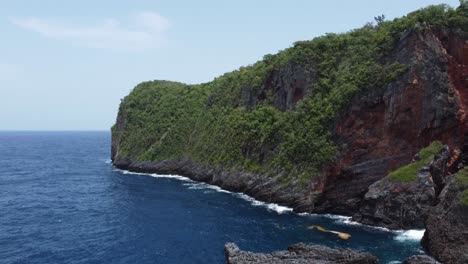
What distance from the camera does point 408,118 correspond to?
6556 centimetres

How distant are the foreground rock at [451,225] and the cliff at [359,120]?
5.78 metres

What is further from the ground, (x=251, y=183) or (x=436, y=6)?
(x=436, y=6)

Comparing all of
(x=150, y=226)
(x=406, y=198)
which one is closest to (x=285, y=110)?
(x=406, y=198)

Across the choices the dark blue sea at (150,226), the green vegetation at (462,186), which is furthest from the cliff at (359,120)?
the green vegetation at (462,186)

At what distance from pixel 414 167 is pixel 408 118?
31.5 feet

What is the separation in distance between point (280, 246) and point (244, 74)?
215 ft

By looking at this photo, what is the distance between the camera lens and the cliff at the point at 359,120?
64.4 meters

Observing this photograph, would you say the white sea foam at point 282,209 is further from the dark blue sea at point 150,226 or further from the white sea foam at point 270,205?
the dark blue sea at point 150,226

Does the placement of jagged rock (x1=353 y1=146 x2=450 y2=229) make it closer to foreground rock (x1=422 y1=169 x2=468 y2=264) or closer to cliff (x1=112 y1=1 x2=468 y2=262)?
cliff (x1=112 y1=1 x2=468 y2=262)

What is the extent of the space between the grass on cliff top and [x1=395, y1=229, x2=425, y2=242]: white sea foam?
22.4ft

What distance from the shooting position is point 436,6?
68.0 metres

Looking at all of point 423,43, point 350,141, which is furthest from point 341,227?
point 423,43

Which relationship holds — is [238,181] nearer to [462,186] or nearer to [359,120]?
[359,120]

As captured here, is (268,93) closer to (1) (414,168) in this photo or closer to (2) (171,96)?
(1) (414,168)
